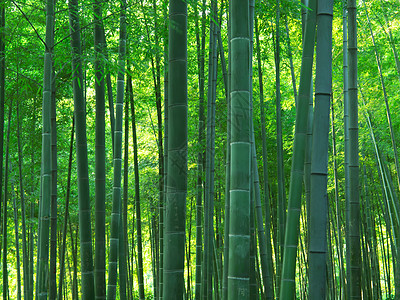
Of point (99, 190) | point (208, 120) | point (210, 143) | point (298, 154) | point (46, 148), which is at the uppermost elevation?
point (208, 120)

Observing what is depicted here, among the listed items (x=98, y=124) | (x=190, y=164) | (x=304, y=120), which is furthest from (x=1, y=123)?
(x=190, y=164)

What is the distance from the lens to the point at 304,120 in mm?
2641

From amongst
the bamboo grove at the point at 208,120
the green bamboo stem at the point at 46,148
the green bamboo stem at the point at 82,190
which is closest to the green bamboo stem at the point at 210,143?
the bamboo grove at the point at 208,120

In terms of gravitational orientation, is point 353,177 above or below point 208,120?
below

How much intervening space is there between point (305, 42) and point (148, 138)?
6.93m

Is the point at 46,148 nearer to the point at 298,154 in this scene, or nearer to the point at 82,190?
the point at 82,190

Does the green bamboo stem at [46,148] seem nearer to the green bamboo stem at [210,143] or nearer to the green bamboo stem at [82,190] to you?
the green bamboo stem at [82,190]

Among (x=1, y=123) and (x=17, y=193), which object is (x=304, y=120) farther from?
(x=17, y=193)

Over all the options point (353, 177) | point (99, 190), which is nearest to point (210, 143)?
point (99, 190)

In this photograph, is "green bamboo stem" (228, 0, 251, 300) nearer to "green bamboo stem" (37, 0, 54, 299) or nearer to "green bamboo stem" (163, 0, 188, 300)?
"green bamboo stem" (163, 0, 188, 300)

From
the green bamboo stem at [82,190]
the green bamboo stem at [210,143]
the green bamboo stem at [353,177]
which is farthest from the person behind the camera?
the green bamboo stem at [210,143]

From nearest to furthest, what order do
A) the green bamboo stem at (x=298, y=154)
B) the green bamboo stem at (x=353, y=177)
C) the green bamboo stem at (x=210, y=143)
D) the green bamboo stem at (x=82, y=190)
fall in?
Answer: 1. the green bamboo stem at (x=298, y=154)
2. the green bamboo stem at (x=353, y=177)
3. the green bamboo stem at (x=82, y=190)
4. the green bamboo stem at (x=210, y=143)

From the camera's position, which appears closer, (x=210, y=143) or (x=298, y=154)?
(x=298, y=154)

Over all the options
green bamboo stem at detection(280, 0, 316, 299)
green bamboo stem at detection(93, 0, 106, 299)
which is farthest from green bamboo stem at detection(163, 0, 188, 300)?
green bamboo stem at detection(93, 0, 106, 299)
